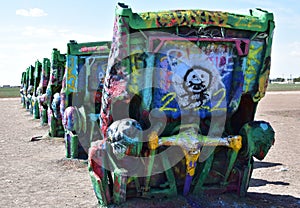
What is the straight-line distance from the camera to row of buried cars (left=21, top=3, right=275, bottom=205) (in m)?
4.85

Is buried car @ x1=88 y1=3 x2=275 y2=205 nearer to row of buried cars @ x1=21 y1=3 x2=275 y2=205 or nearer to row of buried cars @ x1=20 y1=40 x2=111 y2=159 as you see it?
row of buried cars @ x1=21 y1=3 x2=275 y2=205

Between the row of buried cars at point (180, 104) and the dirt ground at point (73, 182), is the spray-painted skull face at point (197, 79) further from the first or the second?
the dirt ground at point (73, 182)

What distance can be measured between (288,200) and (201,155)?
4.86 feet

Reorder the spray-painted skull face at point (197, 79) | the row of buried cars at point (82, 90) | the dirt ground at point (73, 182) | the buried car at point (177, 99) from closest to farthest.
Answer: the buried car at point (177, 99) < the spray-painted skull face at point (197, 79) < the dirt ground at point (73, 182) < the row of buried cars at point (82, 90)

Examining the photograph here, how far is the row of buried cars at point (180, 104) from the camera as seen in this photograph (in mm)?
4852

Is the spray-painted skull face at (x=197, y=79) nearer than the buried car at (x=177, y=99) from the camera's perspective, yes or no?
No

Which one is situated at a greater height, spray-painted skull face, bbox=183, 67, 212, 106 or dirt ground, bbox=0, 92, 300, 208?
spray-painted skull face, bbox=183, 67, 212, 106

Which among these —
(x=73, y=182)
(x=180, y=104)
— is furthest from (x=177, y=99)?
(x=73, y=182)

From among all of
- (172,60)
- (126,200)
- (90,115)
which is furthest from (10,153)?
(172,60)

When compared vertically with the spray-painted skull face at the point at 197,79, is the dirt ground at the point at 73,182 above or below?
below

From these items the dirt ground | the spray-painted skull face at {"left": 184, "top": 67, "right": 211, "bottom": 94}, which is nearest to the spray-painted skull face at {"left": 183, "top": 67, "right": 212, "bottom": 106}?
the spray-painted skull face at {"left": 184, "top": 67, "right": 211, "bottom": 94}

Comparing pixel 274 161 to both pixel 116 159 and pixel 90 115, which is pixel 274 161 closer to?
pixel 90 115

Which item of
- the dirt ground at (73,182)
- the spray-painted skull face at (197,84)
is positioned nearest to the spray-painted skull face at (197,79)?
the spray-painted skull face at (197,84)

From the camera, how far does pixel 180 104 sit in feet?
Answer: 16.8
